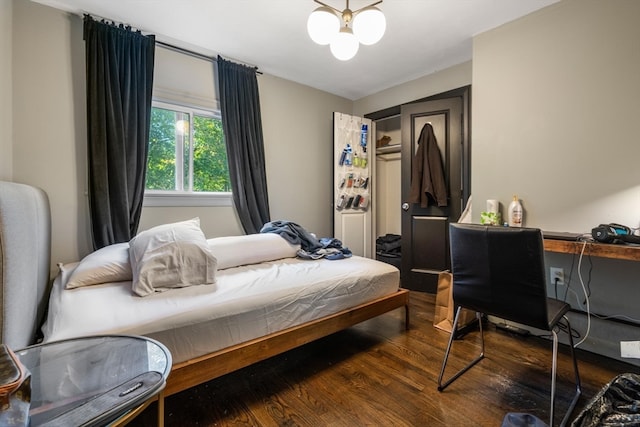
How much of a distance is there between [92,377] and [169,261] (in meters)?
0.82

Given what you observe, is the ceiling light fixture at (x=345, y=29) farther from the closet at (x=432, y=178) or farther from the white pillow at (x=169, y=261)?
the closet at (x=432, y=178)

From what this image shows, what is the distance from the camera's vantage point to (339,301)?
75.0 inches

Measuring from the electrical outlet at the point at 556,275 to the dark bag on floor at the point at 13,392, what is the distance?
287cm

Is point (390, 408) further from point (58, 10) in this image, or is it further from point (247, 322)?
point (58, 10)

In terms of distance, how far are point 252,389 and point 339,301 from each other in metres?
0.71

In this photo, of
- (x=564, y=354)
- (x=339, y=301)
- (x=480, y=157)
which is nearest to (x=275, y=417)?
(x=339, y=301)

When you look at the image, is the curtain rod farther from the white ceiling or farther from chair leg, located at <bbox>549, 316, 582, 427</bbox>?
chair leg, located at <bbox>549, 316, 582, 427</bbox>

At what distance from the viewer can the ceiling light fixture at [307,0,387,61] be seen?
1.71m

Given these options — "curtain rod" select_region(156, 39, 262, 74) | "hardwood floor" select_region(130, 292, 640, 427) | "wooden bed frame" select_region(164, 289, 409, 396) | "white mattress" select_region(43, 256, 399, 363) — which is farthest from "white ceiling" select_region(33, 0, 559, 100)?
"hardwood floor" select_region(130, 292, 640, 427)

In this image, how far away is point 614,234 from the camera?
1.66m

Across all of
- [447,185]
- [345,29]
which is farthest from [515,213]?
[345,29]

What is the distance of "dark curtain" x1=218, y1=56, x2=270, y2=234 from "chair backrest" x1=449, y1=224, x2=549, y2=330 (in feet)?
6.82

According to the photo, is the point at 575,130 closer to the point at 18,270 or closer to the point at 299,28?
the point at 299,28

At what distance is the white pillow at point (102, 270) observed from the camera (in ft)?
5.23
